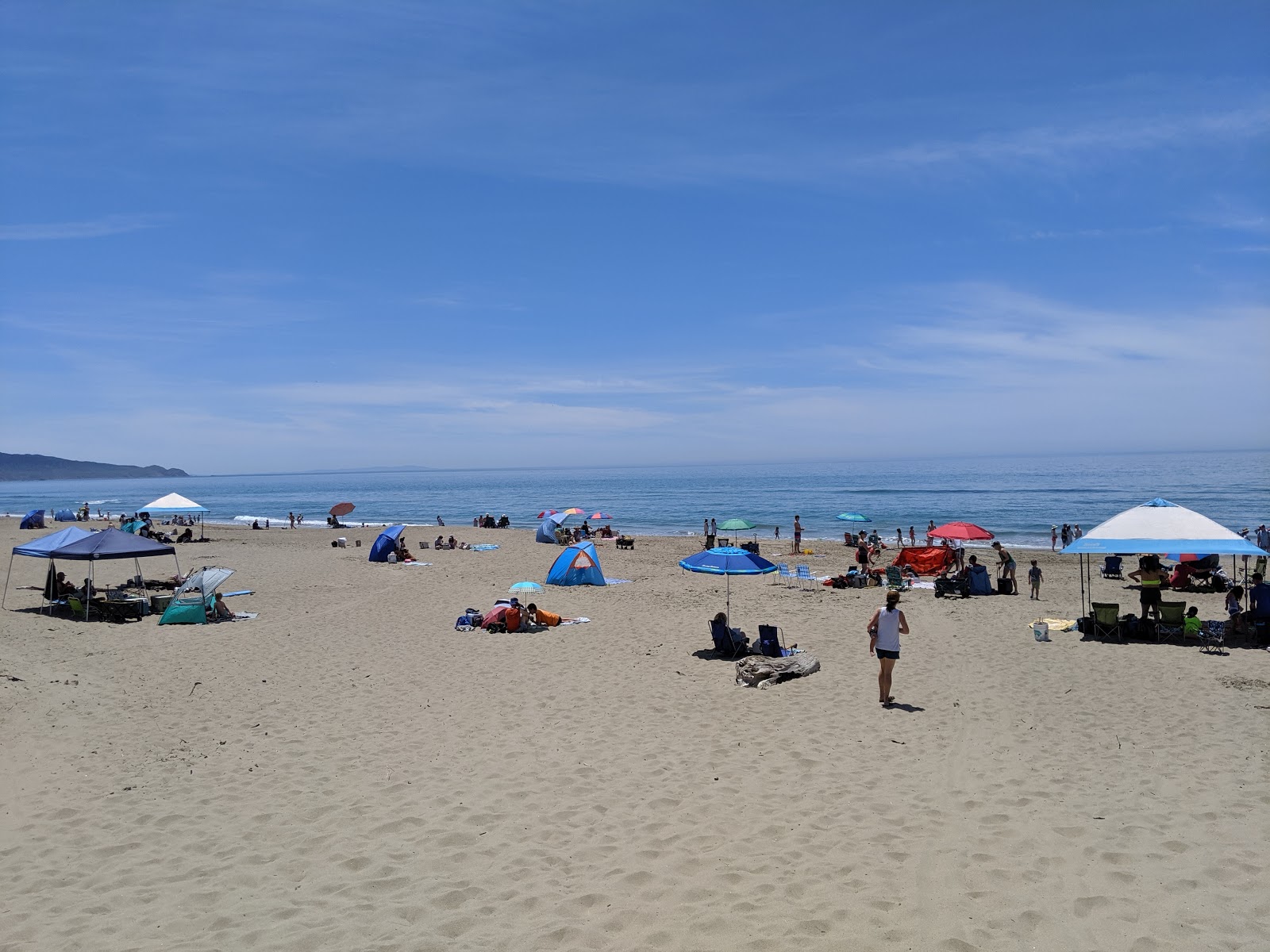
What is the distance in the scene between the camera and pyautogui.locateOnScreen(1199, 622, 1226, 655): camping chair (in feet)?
37.9

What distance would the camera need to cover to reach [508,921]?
4.66m

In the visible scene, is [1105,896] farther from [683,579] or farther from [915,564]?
[915,564]

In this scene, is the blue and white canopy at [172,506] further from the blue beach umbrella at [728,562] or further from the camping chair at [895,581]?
the camping chair at [895,581]

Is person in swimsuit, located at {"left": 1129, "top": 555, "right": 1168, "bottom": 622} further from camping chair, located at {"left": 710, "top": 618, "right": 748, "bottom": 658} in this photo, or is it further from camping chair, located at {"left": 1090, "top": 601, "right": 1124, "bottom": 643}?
camping chair, located at {"left": 710, "top": 618, "right": 748, "bottom": 658}

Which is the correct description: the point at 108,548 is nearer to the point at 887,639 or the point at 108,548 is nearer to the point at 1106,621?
the point at 887,639

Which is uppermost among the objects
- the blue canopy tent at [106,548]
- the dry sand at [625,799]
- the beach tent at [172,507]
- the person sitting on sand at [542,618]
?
the beach tent at [172,507]

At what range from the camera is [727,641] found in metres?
11.8

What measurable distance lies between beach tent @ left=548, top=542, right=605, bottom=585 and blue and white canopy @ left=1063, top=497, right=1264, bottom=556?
11.4 m

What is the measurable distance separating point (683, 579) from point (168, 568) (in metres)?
18.0

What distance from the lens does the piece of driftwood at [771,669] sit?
1019 centimetres

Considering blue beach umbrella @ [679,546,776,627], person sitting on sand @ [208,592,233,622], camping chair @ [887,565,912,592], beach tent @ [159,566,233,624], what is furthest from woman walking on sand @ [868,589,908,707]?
person sitting on sand @ [208,592,233,622]

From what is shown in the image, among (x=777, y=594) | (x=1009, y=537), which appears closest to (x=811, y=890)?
(x=777, y=594)

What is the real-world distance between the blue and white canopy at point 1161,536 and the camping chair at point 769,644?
4.71 meters

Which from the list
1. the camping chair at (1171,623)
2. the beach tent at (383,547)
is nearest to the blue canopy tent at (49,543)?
the beach tent at (383,547)
